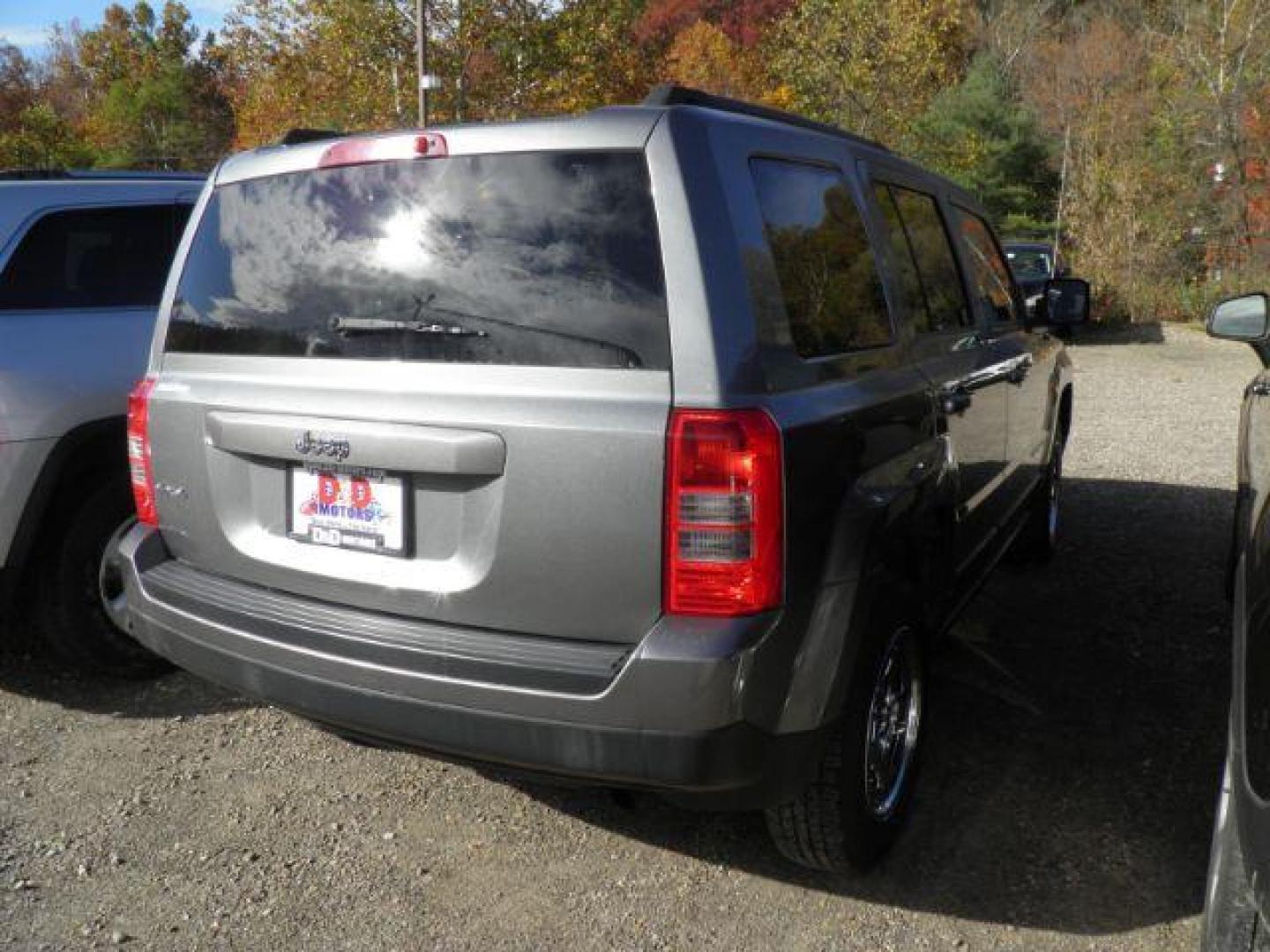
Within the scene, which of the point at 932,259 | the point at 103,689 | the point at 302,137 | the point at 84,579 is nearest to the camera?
the point at 302,137

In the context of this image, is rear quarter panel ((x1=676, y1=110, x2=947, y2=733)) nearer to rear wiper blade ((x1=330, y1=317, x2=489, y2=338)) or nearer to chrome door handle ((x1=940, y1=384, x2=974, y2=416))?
rear wiper blade ((x1=330, y1=317, x2=489, y2=338))

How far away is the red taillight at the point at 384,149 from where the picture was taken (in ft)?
8.23

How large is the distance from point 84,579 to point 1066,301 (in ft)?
14.4

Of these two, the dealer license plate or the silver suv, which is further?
the silver suv

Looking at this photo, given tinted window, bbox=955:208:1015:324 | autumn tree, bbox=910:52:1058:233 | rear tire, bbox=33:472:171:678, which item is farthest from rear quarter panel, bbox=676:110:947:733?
autumn tree, bbox=910:52:1058:233

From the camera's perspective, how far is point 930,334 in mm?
3363

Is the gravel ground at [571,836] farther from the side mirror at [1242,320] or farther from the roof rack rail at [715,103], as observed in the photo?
the roof rack rail at [715,103]

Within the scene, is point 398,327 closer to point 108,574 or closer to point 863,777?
point 863,777

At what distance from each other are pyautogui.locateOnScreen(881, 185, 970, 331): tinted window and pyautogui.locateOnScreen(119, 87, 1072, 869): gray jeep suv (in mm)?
432

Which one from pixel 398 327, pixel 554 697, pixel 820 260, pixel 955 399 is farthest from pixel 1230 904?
pixel 398 327

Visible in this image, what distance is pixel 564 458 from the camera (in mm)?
2277

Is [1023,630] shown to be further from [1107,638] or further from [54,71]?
[54,71]

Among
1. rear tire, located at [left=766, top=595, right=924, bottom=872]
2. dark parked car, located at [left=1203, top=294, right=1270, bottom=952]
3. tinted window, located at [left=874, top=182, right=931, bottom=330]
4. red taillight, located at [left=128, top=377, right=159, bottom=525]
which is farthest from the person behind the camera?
tinted window, located at [left=874, top=182, right=931, bottom=330]

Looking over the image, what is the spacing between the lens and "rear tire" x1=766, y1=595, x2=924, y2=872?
2660 millimetres
